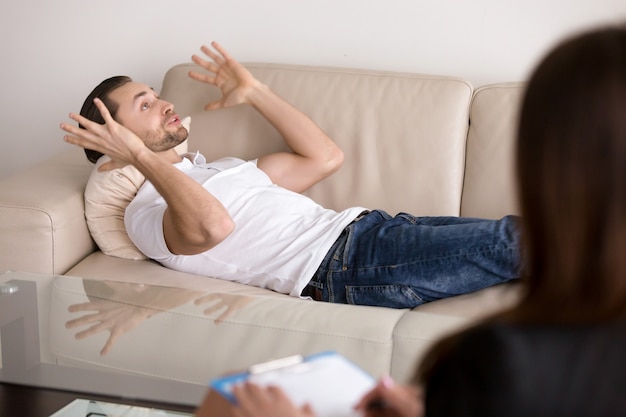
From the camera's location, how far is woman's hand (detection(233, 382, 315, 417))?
0.90 meters

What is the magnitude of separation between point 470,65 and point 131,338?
1568mm

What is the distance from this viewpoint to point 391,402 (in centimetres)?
95

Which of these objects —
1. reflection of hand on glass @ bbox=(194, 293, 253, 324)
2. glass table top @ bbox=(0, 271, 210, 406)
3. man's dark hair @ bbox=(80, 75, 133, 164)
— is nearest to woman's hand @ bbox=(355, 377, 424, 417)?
glass table top @ bbox=(0, 271, 210, 406)

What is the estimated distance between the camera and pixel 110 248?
7.31ft

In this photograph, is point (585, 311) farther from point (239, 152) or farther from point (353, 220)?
point (239, 152)

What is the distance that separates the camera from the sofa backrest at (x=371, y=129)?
239 centimetres

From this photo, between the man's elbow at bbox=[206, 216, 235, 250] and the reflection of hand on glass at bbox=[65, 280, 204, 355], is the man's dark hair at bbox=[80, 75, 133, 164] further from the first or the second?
the reflection of hand on glass at bbox=[65, 280, 204, 355]

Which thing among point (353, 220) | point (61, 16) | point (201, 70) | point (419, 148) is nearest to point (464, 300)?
point (353, 220)

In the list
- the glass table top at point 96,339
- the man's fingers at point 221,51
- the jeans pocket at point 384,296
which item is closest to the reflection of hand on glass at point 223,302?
the glass table top at point 96,339

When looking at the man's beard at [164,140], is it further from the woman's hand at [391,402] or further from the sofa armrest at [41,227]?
the woman's hand at [391,402]

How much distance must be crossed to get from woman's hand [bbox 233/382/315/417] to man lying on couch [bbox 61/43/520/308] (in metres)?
1.06

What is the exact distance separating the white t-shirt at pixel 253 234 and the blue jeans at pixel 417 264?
6cm

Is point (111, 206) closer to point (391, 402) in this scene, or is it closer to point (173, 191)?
point (173, 191)

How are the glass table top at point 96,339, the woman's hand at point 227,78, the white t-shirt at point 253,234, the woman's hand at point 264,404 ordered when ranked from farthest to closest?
1. the woman's hand at point 227,78
2. the white t-shirt at point 253,234
3. the glass table top at point 96,339
4. the woman's hand at point 264,404
